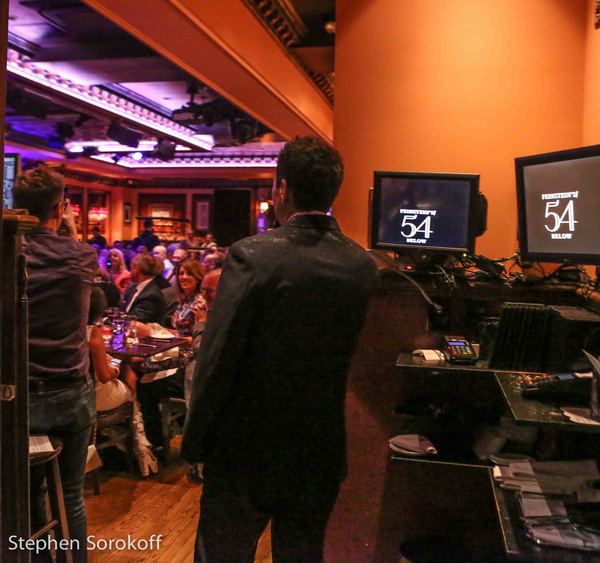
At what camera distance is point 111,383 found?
3387mm

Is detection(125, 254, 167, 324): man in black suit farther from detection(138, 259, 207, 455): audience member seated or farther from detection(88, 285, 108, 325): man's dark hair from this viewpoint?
detection(88, 285, 108, 325): man's dark hair

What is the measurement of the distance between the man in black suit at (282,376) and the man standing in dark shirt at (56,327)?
0.92 meters

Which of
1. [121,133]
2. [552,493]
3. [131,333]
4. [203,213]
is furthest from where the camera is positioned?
[203,213]

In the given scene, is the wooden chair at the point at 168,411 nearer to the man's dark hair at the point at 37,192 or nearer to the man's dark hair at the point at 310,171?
the man's dark hair at the point at 37,192

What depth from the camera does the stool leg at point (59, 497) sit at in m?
2.01

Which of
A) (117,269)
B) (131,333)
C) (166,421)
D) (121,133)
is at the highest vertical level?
(121,133)

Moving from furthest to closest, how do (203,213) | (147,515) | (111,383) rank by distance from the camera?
(203,213) < (111,383) < (147,515)

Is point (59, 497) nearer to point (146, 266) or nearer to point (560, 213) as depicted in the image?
point (560, 213)

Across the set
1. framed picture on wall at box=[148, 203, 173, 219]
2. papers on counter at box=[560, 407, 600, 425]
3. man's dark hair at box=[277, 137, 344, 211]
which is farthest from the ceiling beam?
framed picture on wall at box=[148, 203, 173, 219]

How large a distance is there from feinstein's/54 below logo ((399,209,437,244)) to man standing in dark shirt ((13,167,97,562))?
1.14 m

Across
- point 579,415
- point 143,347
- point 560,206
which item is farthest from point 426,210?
point 143,347

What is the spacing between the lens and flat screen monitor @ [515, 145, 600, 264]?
177 cm

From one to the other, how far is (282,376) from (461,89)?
1803mm

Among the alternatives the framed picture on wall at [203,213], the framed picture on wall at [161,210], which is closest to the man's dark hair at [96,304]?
the framed picture on wall at [203,213]
